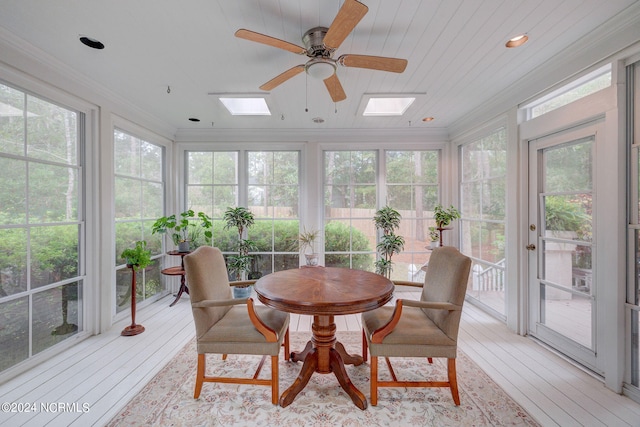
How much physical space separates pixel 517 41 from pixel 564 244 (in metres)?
1.76

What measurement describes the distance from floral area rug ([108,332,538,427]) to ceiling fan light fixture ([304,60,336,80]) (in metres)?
2.28

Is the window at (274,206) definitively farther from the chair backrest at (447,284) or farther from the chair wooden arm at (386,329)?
the chair wooden arm at (386,329)

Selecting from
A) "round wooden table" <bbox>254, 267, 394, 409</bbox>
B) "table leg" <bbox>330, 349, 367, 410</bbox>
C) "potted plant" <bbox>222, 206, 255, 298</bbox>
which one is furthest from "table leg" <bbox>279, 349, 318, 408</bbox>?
"potted plant" <bbox>222, 206, 255, 298</bbox>

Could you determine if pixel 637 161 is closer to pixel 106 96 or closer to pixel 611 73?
pixel 611 73

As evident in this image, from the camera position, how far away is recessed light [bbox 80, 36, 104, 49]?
1.95m

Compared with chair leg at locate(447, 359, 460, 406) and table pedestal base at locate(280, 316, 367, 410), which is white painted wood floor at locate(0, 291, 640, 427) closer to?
chair leg at locate(447, 359, 460, 406)

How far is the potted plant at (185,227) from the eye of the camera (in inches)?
139

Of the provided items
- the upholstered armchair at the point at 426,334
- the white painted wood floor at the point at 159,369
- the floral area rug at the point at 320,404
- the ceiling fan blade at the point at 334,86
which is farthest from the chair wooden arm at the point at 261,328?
the ceiling fan blade at the point at 334,86

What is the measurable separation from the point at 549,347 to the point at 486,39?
2.76 m

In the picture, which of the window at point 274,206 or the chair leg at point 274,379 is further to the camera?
the window at point 274,206

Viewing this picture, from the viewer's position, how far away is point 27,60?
2.08 meters

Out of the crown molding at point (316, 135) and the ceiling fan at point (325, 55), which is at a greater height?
the crown molding at point (316, 135)

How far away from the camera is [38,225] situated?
2281 millimetres

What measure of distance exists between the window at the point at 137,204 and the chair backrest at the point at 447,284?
3.36 m
